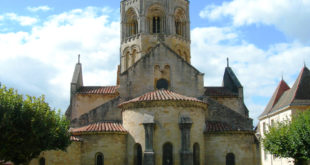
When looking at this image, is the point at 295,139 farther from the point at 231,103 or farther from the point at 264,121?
the point at 264,121

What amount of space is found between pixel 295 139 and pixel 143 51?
1541 centimetres

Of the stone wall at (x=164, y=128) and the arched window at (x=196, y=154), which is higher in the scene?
the stone wall at (x=164, y=128)

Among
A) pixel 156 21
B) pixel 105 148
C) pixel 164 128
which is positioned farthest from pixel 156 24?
pixel 105 148

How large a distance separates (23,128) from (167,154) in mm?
9661

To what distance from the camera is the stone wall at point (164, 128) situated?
944 inches

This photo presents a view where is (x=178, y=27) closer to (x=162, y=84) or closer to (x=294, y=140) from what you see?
(x=162, y=84)

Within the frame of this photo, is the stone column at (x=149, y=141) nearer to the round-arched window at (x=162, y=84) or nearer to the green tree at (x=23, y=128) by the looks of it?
the round-arched window at (x=162, y=84)

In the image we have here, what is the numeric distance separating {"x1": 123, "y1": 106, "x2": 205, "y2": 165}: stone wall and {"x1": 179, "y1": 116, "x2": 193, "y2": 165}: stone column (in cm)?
35

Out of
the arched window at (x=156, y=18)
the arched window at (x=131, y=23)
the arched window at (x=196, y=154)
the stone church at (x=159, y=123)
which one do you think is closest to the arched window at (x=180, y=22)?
the arched window at (x=156, y=18)

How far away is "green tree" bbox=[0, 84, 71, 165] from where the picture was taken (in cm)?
1805

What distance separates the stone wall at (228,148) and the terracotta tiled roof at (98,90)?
10.3m

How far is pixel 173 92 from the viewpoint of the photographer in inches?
1079

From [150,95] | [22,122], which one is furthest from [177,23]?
[22,122]

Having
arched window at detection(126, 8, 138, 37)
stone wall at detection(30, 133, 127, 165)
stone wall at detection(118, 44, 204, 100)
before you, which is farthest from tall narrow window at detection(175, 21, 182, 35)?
stone wall at detection(30, 133, 127, 165)
